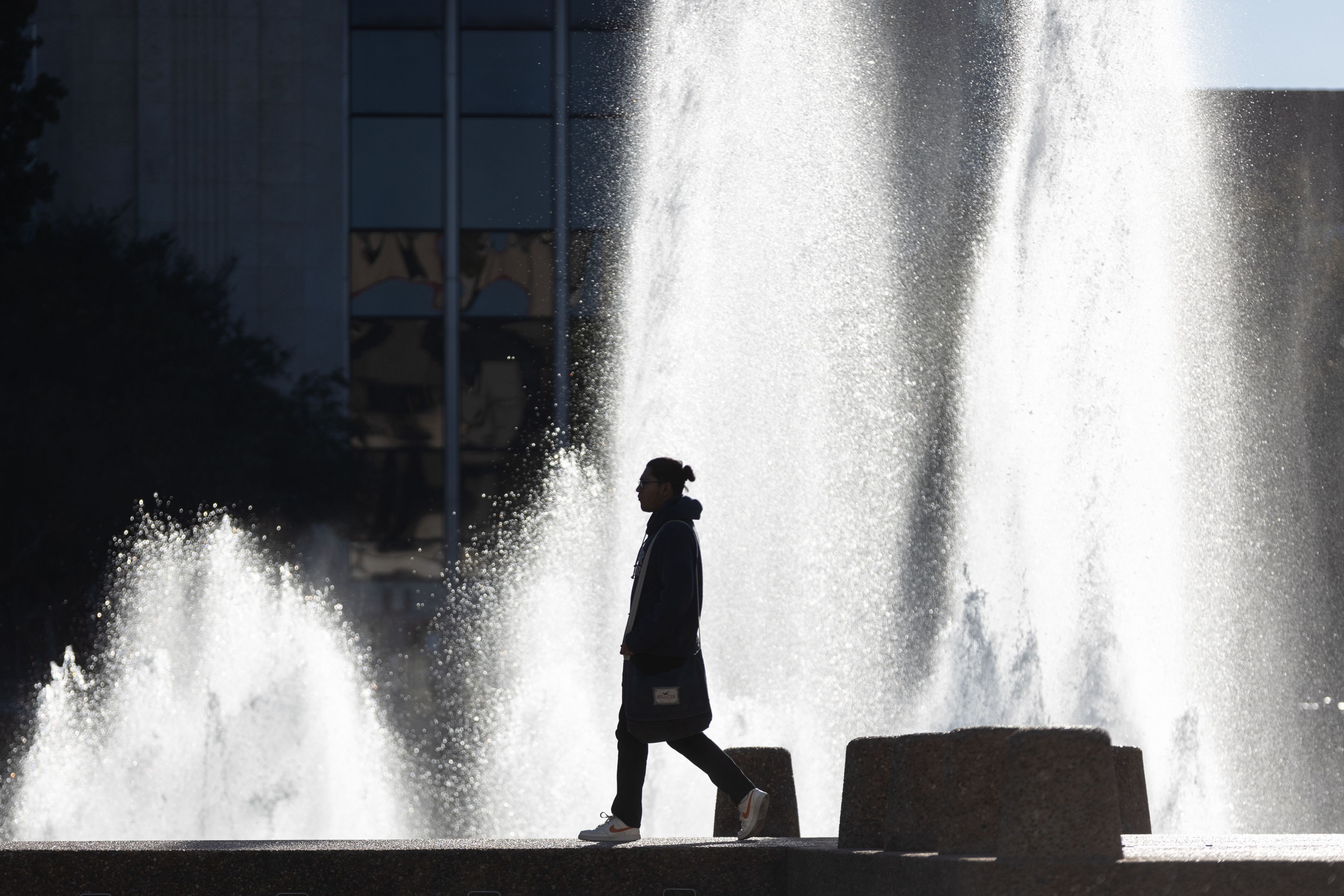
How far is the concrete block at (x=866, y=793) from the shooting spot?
6180 mm

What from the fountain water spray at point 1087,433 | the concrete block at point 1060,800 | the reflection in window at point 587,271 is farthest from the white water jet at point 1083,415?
the reflection in window at point 587,271

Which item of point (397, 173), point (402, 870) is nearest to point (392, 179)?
point (397, 173)

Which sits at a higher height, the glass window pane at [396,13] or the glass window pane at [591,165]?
the glass window pane at [396,13]

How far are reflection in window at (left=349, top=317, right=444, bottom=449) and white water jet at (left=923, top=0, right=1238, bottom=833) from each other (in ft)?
72.4

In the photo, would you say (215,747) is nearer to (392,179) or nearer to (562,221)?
(562,221)

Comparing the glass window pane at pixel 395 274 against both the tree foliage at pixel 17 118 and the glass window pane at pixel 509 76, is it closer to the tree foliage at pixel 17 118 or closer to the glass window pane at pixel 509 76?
the glass window pane at pixel 509 76

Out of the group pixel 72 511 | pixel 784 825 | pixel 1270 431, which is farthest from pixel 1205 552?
pixel 72 511

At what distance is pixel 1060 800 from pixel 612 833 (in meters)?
2.24

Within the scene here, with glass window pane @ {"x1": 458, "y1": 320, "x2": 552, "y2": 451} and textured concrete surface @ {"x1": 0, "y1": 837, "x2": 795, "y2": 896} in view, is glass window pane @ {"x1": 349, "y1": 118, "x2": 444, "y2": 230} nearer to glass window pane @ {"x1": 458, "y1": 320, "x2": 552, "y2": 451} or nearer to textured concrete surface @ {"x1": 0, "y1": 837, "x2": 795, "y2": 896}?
glass window pane @ {"x1": 458, "y1": 320, "x2": 552, "y2": 451}

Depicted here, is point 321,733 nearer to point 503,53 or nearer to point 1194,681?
point 1194,681

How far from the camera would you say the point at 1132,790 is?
23.0ft

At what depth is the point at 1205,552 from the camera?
20.9 metres

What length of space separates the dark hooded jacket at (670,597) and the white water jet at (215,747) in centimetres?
522

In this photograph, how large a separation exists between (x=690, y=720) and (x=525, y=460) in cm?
3017
